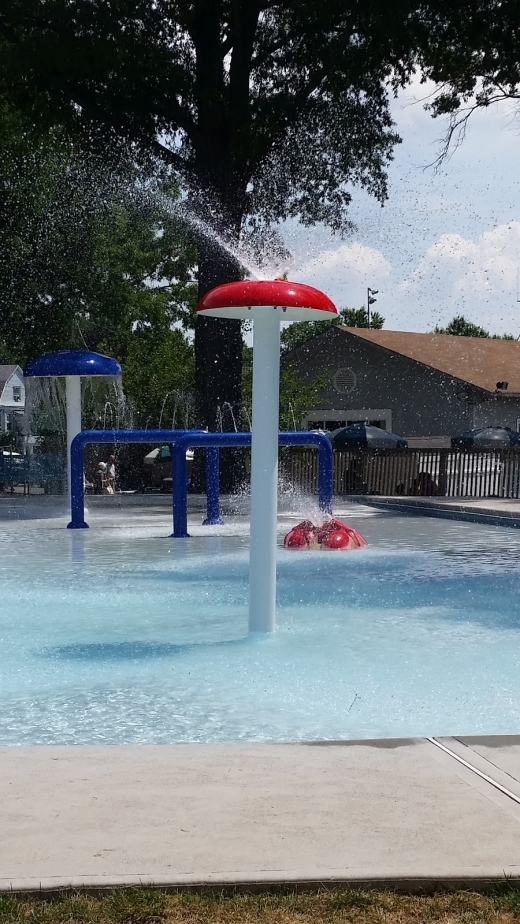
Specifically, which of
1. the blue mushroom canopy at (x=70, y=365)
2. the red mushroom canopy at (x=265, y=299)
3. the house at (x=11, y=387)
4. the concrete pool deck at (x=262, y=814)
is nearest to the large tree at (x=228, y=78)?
the blue mushroom canopy at (x=70, y=365)

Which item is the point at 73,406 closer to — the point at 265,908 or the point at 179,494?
the point at 179,494

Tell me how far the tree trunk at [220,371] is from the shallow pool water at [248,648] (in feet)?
39.8

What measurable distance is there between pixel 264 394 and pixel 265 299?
0.70 meters

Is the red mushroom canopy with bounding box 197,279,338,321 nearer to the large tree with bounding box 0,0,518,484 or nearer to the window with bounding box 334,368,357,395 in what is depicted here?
the large tree with bounding box 0,0,518,484

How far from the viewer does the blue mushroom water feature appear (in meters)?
18.8

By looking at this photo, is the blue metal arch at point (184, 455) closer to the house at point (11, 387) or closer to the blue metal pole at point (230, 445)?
the blue metal pole at point (230, 445)

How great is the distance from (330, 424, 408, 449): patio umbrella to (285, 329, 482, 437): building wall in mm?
5140

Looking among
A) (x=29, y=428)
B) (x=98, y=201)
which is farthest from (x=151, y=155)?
(x=29, y=428)

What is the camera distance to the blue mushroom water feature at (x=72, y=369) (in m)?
18.8

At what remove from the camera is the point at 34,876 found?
10.3ft

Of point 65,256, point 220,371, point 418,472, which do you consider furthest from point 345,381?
point 220,371

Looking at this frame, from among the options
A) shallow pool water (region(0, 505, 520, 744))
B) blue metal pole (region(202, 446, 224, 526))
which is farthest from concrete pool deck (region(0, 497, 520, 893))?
blue metal pole (region(202, 446, 224, 526))

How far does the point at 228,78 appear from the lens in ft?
87.5

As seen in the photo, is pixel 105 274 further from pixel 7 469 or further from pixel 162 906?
pixel 162 906
